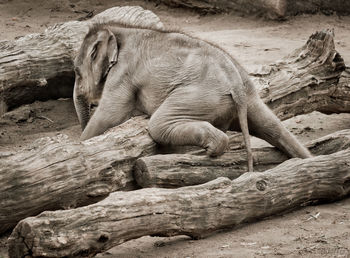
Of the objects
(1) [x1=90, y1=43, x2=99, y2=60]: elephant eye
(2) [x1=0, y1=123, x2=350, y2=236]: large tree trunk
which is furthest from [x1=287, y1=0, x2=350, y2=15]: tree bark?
(2) [x1=0, y1=123, x2=350, y2=236]: large tree trunk

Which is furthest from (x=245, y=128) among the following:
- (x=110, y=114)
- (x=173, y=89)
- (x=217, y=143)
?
(x=110, y=114)

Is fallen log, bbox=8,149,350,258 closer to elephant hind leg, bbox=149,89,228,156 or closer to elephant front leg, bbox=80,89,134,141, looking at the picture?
elephant hind leg, bbox=149,89,228,156

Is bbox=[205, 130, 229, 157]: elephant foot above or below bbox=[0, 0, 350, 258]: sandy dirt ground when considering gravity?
above

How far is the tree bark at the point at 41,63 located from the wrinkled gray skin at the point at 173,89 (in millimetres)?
1072

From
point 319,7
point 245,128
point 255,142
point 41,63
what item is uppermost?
point 245,128

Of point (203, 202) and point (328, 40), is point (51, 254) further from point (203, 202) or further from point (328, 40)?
point (328, 40)

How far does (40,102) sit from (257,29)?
14.4 feet

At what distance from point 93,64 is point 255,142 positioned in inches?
74.8

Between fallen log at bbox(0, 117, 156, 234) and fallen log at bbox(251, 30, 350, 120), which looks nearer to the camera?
fallen log at bbox(0, 117, 156, 234)

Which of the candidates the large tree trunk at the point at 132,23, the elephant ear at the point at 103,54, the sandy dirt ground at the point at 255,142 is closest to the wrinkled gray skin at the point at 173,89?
the elephant ear at the point at 103,54

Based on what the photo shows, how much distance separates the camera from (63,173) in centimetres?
590

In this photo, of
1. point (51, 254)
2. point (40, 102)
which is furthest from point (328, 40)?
point (51, 254)

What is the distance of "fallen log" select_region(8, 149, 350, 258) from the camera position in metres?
4.83

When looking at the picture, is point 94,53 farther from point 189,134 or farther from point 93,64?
point 189,134
